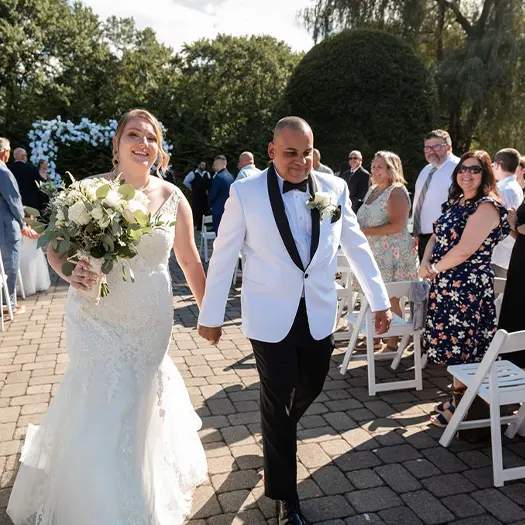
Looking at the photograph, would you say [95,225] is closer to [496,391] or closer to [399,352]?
[496,391]

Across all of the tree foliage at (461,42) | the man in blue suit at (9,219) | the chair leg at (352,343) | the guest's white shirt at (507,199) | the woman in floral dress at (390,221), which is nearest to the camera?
the chair leg at (352,343)

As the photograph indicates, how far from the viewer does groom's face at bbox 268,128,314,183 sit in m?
2.89

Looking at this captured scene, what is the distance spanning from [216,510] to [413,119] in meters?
16.9

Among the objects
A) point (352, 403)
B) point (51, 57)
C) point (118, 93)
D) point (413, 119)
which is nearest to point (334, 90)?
point (413, 119)

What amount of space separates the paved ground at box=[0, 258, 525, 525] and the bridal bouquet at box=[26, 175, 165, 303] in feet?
5.23

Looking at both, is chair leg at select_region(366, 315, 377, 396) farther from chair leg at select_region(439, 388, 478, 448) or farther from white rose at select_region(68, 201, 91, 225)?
white rose at select_region(68, 201, 91, 225)

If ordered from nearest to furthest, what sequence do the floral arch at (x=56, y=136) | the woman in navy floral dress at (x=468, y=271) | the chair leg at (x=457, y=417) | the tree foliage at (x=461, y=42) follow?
the chair leg at (x=457, y=417), the woman in navy floral dress at (x=468, y=271), the floral arch at (x=56, y=136), the tree foliage at (x=461, y=42)

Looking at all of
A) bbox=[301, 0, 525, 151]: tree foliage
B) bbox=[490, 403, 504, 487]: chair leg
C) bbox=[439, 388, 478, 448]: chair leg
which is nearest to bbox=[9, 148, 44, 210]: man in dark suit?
bbox=[439, 388, 478, 448]: chair leg

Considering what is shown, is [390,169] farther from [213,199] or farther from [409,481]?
[213,199]

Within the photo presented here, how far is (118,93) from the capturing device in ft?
67.3

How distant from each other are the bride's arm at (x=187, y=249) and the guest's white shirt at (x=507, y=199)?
15.1 ft

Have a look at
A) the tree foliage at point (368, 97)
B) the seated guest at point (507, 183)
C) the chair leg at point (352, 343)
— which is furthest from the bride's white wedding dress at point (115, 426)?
the tree foliage at point (368, 97)

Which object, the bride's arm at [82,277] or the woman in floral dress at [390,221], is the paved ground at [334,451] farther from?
the bride's arm at [82,277]

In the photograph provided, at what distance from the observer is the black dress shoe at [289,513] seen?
2975mm
